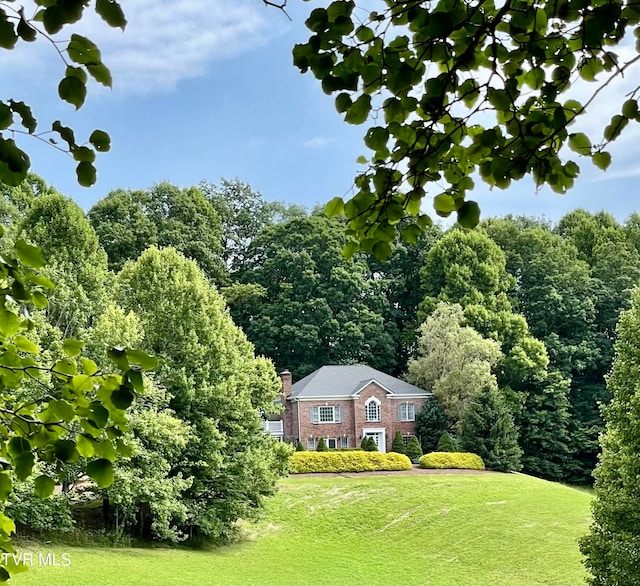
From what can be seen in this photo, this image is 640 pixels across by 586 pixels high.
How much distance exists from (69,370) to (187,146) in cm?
3104

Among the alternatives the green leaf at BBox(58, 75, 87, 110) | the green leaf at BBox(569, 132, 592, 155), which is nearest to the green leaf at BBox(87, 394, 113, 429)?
the green leaf at BBox(58, 75, 87, 110)

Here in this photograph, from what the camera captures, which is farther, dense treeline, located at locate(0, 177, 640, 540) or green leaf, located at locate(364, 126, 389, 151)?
dense treeline, located at locate(0, 177, 640, 540)

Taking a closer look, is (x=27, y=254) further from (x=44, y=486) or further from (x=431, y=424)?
(x=431, y=424)

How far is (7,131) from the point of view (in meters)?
1.62

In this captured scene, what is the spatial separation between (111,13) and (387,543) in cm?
1929

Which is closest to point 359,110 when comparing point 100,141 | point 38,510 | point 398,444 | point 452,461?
point 100,141

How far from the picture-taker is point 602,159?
2.20 m

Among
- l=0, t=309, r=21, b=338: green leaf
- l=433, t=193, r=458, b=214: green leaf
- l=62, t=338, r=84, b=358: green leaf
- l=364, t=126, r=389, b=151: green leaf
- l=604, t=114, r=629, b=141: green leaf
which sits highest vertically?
l=604, t=114, r=629, b=141: green leaf

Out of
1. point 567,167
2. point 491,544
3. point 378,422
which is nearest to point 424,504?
point 491,544

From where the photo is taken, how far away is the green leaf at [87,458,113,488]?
1.51 m

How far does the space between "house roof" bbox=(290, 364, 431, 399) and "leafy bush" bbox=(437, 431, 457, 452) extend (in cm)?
357

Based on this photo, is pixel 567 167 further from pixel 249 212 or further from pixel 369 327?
pixel 249 212

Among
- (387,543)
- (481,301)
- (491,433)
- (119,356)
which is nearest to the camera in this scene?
(119,356)

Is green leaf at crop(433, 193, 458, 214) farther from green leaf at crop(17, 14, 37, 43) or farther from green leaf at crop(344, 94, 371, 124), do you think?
green leaf at crop(17, 14, 37, 43)
